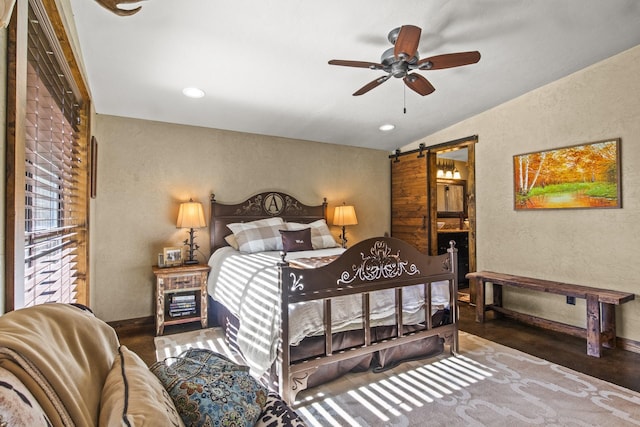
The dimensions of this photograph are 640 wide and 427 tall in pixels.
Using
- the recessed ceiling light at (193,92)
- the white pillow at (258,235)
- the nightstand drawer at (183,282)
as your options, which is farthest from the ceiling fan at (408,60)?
the nightstand drawer at (183,282)

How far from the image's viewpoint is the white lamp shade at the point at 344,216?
468 centimetres

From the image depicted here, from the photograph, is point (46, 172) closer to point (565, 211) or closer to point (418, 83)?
point (418, 83)

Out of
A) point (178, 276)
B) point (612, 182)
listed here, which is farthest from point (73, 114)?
point (612, 182)

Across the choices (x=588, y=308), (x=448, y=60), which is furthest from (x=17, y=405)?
(x=588, y=308)

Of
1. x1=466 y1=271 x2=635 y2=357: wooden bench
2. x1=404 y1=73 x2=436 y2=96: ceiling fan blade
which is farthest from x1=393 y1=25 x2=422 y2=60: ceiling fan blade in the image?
x1=466 y1=271 x2=635 y2=357: wooden bench

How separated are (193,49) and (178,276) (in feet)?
7.20

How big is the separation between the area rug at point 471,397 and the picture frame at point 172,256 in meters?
2.16

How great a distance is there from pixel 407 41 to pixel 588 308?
2744mm

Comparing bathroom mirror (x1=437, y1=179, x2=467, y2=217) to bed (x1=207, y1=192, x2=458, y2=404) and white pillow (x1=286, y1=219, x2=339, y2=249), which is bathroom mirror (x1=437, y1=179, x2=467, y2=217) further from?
bed (x1=207, y1=192, x2=458, y2=404)

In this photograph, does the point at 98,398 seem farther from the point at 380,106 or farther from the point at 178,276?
the point at 380,106

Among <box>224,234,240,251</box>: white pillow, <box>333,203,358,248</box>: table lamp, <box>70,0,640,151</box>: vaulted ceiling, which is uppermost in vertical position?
<box>70,0,640,151</box>: vaulted ceiling

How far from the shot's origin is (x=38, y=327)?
72 centimetres

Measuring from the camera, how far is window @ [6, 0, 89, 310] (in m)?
1.06

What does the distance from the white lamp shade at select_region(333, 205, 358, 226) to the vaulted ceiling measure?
4.56 ft
